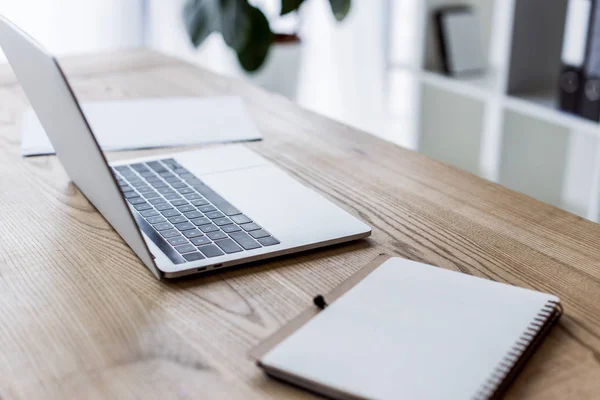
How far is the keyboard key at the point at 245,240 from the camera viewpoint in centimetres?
72

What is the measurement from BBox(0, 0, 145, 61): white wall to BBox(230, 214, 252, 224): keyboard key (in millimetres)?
1845

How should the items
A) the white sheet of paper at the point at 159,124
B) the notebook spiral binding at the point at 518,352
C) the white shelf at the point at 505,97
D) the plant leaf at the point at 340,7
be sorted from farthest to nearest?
A: the plant leaf at the point at 340,7
the white shelf at the point at 505,97
the white sheet of paper at the point at 159,124
the notebook spiral binding at the point at 518,352

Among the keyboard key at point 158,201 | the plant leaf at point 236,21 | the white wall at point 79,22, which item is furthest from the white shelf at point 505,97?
the keyboard key at point 158,201

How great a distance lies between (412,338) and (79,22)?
7.46 feet

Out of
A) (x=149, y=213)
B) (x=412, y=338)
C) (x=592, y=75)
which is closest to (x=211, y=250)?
(x=149, y=213)

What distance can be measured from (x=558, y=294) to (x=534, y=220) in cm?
17

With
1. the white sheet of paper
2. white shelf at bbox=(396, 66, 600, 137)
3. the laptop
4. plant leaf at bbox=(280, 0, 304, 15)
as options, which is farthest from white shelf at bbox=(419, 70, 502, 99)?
the laptop

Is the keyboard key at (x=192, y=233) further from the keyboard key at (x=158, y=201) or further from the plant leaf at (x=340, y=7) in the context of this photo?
the plant leaf at (x=340, y=7)

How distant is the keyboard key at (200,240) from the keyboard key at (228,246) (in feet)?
0.03

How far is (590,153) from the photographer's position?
7.07 feet

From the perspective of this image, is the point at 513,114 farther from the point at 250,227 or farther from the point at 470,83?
the point at 250,227

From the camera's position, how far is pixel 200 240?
725mm

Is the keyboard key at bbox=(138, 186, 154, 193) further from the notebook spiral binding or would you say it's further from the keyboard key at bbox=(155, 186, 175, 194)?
the notebook spiral binding

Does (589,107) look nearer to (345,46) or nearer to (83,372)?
(345,46)
